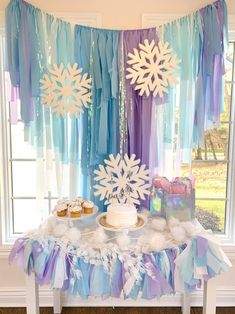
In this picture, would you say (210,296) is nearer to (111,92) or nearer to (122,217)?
(122,217)

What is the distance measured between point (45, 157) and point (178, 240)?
102 cm

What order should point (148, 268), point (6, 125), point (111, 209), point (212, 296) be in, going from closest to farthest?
point (148, 268), point (212, 296), point (111, 209), point (6, 125)

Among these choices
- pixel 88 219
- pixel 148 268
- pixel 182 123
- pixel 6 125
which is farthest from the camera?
pixel 6 125

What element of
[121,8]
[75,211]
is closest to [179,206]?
[75,211]

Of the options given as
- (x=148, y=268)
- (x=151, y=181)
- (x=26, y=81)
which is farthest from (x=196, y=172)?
(x=26, y=81)

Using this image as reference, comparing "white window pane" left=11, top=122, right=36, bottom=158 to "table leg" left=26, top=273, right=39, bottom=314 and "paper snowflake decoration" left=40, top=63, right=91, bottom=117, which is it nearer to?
"paper snowflake decoration" left=40, top=63, right=91, bottom=117

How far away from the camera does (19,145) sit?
238 cm

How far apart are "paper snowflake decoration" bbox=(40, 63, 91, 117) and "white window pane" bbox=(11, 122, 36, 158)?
1.39 ft

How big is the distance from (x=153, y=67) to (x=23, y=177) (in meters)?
1.22

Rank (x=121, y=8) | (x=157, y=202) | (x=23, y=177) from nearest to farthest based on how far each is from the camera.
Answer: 1. (x=157, y=202)
2. (x=121, y=8)
3. (x=23, y=177)

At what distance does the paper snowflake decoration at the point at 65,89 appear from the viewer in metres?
2.04

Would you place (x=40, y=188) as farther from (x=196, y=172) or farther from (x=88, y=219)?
(x=196, y=172)

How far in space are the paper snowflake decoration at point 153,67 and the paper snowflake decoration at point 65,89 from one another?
0.30 meters

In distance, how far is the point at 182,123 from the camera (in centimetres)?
213
